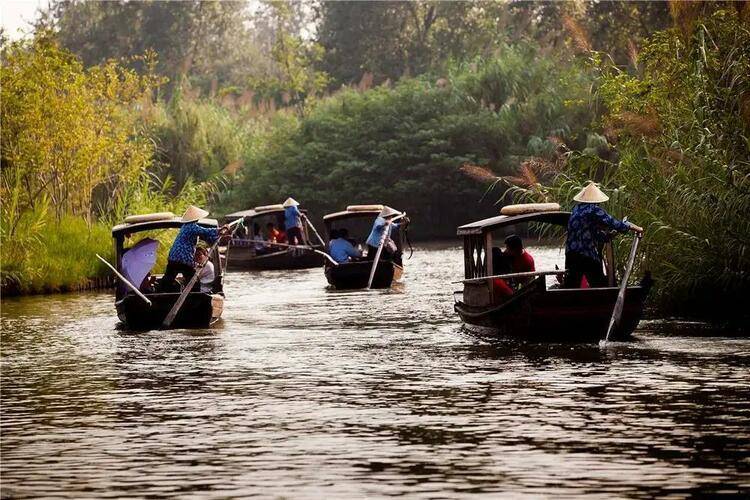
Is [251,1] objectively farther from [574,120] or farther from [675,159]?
[675,159]

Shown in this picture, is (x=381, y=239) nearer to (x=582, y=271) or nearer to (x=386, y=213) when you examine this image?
(x=386, y=213)

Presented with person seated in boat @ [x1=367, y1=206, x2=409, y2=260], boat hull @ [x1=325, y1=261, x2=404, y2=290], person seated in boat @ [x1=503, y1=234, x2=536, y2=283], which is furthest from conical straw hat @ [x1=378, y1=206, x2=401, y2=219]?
person seated in boat @ [x1=503, y1=234, x2=536, y2=283]

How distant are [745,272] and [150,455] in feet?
30.1

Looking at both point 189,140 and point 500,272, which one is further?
point 189,140

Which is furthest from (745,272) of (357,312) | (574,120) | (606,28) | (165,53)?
(165,53)

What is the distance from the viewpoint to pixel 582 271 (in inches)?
676

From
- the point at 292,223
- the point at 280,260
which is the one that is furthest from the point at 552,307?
the point at 280,260

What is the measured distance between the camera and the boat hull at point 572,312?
16.4 metres

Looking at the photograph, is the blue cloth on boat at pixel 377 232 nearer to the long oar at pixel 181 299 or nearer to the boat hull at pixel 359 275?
the boat hull at pixel 359 275

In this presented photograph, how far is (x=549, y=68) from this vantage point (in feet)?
158

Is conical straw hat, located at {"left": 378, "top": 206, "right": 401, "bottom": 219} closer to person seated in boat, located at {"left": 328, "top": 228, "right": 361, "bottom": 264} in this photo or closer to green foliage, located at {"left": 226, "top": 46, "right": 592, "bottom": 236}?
person seated in boat, located at {"left": 328, "top": 228, "right": 361, "bottom": 264}

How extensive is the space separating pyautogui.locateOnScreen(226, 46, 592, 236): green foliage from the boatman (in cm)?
2951

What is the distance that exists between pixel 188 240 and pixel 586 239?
5.90 metres

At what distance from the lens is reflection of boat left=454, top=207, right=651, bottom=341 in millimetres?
16453
